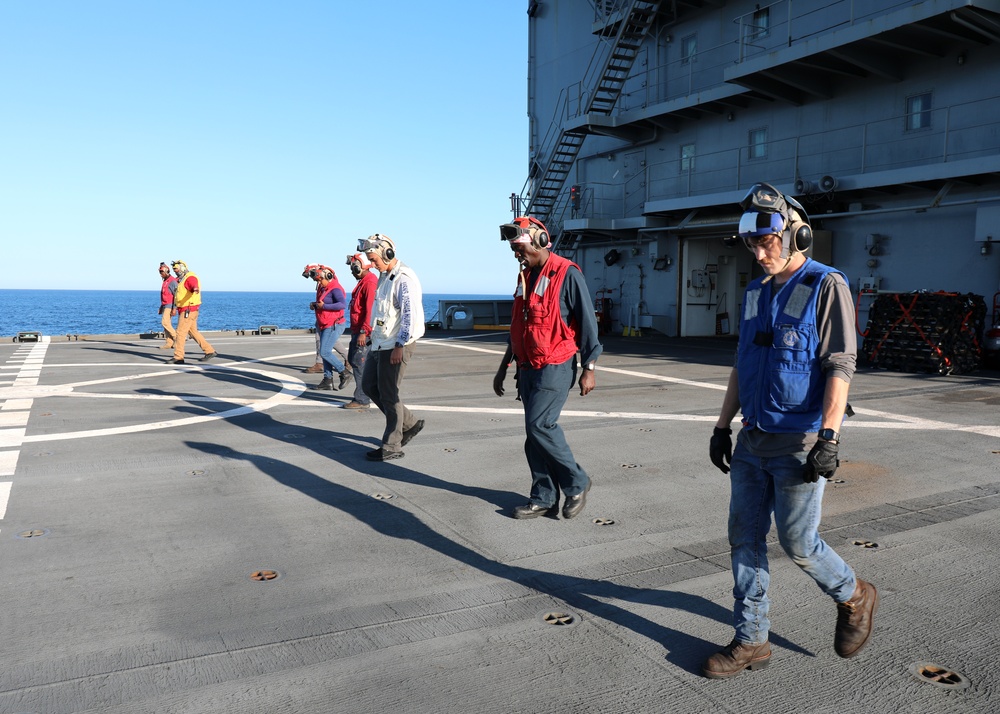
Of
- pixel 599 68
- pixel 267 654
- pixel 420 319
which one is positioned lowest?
pixel 267 654

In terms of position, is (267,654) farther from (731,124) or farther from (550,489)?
(731,124)

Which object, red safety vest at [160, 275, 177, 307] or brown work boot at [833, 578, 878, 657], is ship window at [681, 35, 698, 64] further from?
brown work boot at [833, 578, 878, 657]

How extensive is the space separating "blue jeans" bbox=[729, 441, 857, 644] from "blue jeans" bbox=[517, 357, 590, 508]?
1858 mm

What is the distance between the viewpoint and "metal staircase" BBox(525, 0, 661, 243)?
22.0m

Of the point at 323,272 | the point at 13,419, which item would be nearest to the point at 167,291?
the point at 323,272

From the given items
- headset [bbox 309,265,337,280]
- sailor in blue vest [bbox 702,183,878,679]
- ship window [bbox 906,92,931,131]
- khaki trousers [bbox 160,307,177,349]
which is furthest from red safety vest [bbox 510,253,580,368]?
ship window [bbox 906,92,931,131]

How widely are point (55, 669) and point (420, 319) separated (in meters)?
4.36

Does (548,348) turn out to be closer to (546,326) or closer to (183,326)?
(546,326)

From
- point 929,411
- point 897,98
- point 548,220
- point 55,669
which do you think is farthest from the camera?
point 548,220

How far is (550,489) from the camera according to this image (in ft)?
17.2

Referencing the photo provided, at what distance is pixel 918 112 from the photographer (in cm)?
1628

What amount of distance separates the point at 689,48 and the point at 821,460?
21.8 m

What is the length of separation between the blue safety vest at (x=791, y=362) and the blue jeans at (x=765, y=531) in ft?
0.54

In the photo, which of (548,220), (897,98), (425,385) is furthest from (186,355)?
(897,98)
